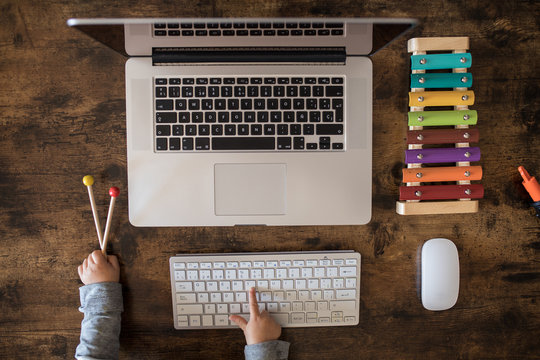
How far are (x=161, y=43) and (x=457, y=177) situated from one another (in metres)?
0.78

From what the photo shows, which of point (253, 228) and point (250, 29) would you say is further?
point (253, 228)

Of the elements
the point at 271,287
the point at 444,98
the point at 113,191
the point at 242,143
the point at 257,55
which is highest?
the point at 257,55

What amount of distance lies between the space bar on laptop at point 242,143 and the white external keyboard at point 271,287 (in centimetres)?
27

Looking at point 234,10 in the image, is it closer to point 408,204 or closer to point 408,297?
point 408,204

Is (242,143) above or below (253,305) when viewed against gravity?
above

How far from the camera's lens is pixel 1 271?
35.1 inches

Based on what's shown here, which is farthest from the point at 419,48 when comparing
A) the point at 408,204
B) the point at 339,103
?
the point at 408,204

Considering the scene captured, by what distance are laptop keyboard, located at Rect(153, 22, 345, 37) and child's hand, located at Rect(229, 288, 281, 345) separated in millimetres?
617

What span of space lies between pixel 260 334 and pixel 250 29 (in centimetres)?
72

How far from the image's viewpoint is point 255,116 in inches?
32.6

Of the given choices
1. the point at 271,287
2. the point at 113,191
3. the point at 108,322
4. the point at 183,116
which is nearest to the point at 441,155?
the point at 271,287

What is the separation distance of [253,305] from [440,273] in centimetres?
47

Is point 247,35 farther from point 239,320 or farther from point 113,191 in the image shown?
point 239,320

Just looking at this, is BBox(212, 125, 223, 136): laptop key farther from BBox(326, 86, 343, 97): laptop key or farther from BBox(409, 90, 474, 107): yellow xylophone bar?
BBox(409, 90, 474, 107): yellow xylophone bar
